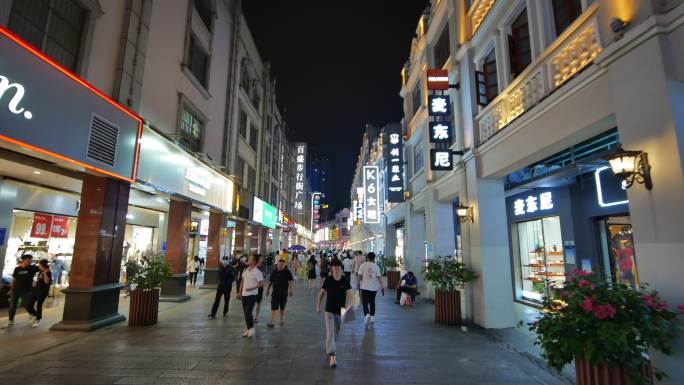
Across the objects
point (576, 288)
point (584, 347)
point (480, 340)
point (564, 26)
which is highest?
point (564, 26)

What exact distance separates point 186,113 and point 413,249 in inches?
463

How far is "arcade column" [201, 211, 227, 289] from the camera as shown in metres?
17.1

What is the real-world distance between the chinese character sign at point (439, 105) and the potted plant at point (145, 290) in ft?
30.6

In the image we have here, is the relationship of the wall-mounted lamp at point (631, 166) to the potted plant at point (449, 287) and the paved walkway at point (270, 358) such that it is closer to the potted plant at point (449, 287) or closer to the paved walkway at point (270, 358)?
the paved walkway at point (270, 358)

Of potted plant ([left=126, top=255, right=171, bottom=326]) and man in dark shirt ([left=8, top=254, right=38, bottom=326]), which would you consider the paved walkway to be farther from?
man in dark shirt ([left=8, top=254, right=38, bottom=326])

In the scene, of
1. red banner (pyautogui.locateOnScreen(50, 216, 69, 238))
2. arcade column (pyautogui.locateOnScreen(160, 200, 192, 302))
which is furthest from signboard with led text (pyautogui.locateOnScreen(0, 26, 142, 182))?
red banner (pyautogui.locateOnScreen(50, 216, 69, 238))

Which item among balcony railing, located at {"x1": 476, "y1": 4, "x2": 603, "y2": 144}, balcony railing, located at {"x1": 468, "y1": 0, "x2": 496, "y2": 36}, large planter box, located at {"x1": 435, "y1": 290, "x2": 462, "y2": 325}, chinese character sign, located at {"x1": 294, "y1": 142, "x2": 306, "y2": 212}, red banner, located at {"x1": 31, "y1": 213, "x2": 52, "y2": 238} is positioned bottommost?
large planter box, located at {"x1": 435, "y1": 290, "x2": 462, "y2": 325}

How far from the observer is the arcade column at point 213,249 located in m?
17.1

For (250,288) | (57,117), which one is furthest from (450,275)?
(57,117)

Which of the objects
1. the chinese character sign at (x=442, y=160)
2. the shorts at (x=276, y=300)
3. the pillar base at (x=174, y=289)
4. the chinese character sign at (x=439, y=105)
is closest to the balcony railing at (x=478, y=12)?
the chinese character sign at (x=439, y=105)

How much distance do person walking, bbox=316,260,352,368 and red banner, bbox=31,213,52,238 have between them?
11.6m

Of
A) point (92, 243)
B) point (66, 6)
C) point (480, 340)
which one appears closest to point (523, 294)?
point (480, 340)

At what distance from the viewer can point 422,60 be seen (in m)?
16.2

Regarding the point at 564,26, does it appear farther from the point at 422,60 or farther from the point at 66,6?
the point at 66,6
